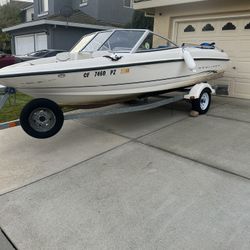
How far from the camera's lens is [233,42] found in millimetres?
8234

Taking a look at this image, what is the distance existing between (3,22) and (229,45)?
27134 mm

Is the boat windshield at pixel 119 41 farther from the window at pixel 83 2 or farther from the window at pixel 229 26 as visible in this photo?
the window at pixel 83 2

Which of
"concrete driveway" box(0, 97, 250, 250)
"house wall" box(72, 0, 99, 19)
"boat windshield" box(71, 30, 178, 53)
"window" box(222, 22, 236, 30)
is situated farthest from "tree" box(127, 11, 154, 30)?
"concrete driveway" box(0, 97, 250, 250)

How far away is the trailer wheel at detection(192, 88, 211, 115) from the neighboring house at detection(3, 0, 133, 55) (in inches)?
513

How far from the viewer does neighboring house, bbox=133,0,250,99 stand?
794 cm

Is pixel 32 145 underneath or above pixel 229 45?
underneath

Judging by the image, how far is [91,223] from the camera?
108 inches

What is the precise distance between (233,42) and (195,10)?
1.56m

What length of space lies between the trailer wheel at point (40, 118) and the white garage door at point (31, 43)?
15527 millimetres

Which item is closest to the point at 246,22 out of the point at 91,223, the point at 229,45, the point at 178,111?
the point at 229,45

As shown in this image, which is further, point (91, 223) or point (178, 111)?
point (178, 111)

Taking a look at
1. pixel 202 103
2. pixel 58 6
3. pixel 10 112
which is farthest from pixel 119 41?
pixel 58 6

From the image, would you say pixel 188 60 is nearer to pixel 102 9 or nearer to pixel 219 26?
pixel 219 26

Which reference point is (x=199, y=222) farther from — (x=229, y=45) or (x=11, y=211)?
(x=229, y=45)
